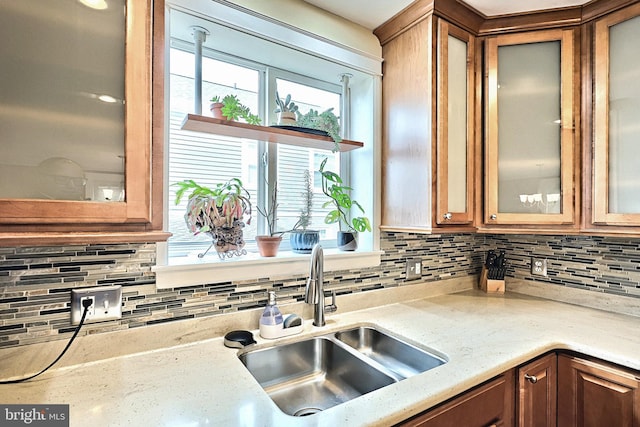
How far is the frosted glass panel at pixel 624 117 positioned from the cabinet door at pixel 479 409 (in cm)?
92

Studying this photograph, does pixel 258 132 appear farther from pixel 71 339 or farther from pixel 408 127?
pixel 71 339

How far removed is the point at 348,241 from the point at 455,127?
0.75m

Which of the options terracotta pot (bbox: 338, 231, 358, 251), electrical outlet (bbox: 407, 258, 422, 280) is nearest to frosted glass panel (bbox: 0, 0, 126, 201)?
terracotta pot (bbox: 338, 231, 358, 251)

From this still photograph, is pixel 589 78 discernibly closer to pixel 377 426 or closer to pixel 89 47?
pixel 377 426

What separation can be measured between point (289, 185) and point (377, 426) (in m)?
1.14

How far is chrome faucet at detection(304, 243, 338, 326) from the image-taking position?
129 cm

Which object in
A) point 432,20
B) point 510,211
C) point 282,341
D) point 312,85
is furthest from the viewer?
point 312,85

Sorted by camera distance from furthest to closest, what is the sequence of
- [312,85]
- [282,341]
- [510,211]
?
[312,85] < [510,211] < [282,341]

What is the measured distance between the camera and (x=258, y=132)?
1.35 m

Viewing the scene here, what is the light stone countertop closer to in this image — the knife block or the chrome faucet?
the chrome faucet

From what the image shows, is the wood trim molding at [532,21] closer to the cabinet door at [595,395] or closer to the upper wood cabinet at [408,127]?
the upper wood cabinet at [408,127]

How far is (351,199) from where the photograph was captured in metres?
1.80

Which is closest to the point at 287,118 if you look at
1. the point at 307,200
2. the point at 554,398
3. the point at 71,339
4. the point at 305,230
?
the point at 307,200

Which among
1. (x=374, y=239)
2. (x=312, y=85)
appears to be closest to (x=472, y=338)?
(x=374, y=239)
